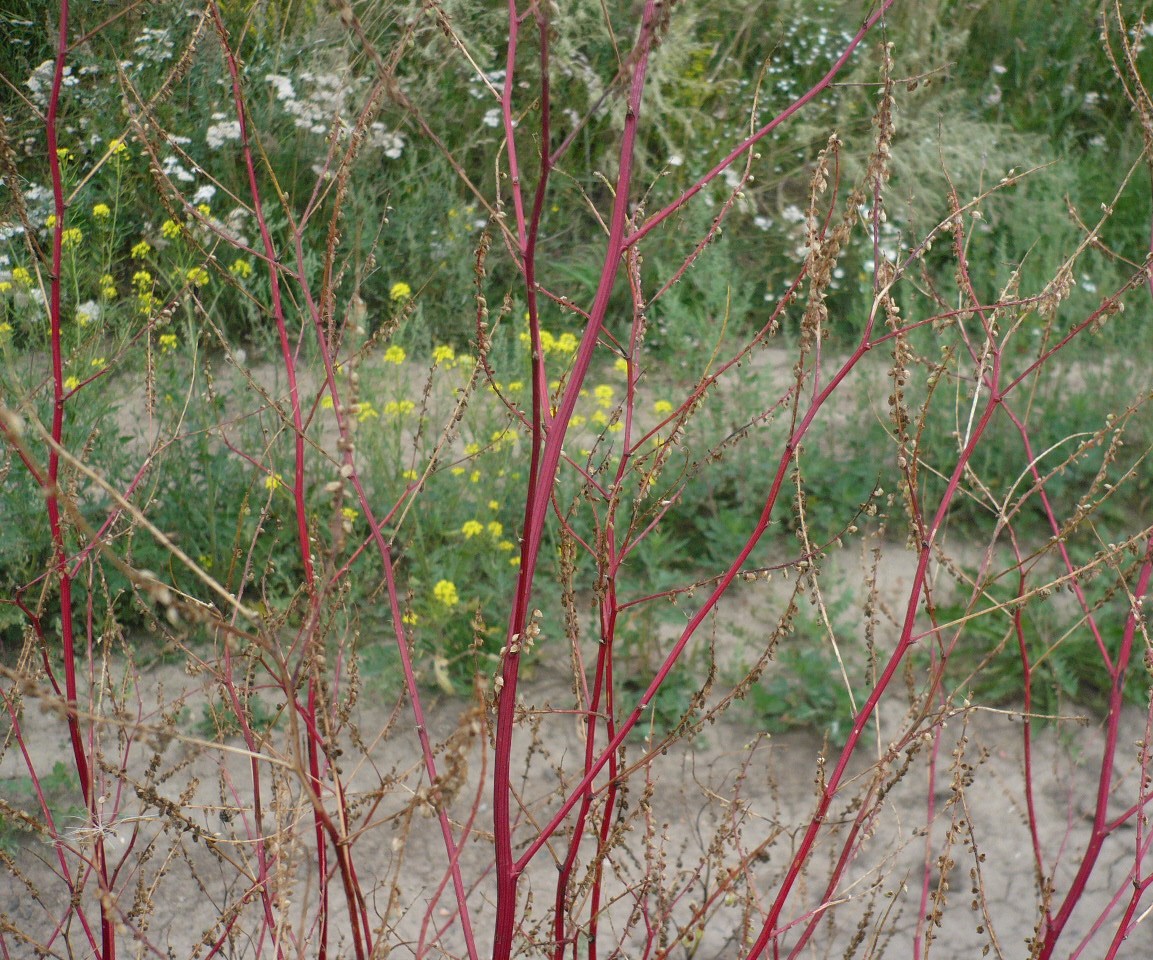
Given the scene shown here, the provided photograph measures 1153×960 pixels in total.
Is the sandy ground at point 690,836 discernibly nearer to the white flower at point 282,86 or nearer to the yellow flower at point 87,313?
the yellow flower at point 87,313

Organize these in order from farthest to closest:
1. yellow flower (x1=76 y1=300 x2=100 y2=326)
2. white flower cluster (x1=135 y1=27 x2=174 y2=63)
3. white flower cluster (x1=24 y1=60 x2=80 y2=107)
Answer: white flower cluster (x1=135 y1=27 x2=174 y2=63) < white flower cluster (x1=24 y1=60 x2=80 y2=107) < yellow flower (x1=76 y1=300 x2=100 y2=326)

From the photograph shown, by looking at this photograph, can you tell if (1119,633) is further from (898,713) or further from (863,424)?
(863,424)

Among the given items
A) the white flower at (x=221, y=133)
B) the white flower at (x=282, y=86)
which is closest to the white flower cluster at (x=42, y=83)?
the white flower at (x=221, y=133)

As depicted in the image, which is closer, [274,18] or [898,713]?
[898,713]

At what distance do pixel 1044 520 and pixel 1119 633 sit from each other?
813 millimetres

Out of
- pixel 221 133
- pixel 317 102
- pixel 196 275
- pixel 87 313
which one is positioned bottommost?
pixel 87 313

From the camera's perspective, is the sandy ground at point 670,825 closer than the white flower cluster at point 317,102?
Yes

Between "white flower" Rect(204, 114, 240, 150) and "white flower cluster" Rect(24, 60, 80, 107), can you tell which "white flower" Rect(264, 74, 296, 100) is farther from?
"white flower cluster" Rect(24, 60, 80, 107)

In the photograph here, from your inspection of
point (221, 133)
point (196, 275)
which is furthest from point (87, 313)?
point (221, 133)

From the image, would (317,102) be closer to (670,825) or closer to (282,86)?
(282,86)

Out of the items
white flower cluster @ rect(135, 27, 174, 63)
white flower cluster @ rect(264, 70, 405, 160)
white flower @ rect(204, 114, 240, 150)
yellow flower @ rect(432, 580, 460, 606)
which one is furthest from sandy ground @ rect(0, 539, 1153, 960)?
white flower cluster @ rect(135, 27, 174, 63)

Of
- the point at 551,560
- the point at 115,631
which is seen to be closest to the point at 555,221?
the point at 551,560

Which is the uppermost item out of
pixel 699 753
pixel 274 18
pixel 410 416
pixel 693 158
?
pixel 274 18

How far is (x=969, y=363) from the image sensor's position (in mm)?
4762
